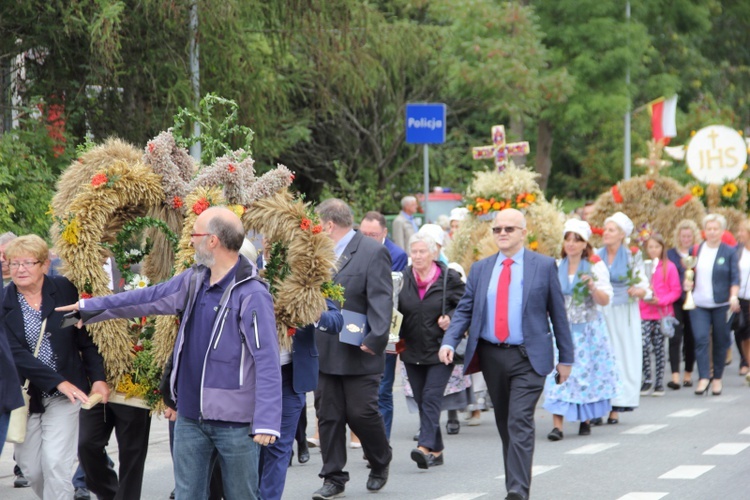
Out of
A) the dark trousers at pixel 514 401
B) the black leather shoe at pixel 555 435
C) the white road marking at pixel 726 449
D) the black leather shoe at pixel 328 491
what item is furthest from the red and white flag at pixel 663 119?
the black leather shoe at pixel 328 491

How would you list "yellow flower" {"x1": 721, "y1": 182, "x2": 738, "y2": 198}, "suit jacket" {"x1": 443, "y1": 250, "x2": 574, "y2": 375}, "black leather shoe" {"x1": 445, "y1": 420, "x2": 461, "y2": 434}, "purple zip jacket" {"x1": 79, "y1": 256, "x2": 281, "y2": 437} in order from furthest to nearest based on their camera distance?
"yellow flower" {"x1": 721, "y1": 182, "x2": 738, "y2": 198}, "black leather shoe" {"x1": 445, "y1": 420, "x2": 461, "y2": 434}, "suit jacket" {"x1": 443, "y1": 250, "x2": 574, "y2": 375}, "purple zip jacket" {"x1": 79, "y1": 256, "x2": 281, "y2": 437}

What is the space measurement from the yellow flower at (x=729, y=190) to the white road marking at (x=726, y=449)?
9.81 metres

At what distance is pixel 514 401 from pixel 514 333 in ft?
1.43

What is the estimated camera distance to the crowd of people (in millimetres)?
5828

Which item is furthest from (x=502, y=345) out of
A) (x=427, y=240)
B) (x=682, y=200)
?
(x=682, y=200)

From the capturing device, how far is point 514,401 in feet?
26.8

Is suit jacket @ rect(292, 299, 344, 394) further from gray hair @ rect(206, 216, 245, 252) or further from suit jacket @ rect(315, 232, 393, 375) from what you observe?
gray hair @ rect(206, 216, 245, 252)

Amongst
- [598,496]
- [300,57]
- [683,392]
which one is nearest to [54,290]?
[598,496]

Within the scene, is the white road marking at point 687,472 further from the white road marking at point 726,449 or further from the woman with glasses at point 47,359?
the woman with glasses at point 47,359

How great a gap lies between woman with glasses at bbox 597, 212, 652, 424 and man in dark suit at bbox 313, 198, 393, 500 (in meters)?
4.55

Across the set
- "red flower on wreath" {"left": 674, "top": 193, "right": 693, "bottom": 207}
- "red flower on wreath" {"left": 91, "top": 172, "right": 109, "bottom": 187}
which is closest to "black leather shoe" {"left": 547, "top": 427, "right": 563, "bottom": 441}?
"red flower on wreath" {"left": 91, "top": 172, "right": 109, "bottom": 187}

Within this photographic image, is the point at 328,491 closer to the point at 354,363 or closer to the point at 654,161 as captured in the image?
the point at 354,363

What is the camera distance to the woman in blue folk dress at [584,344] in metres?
11.5

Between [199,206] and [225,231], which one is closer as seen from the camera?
[225,231]
